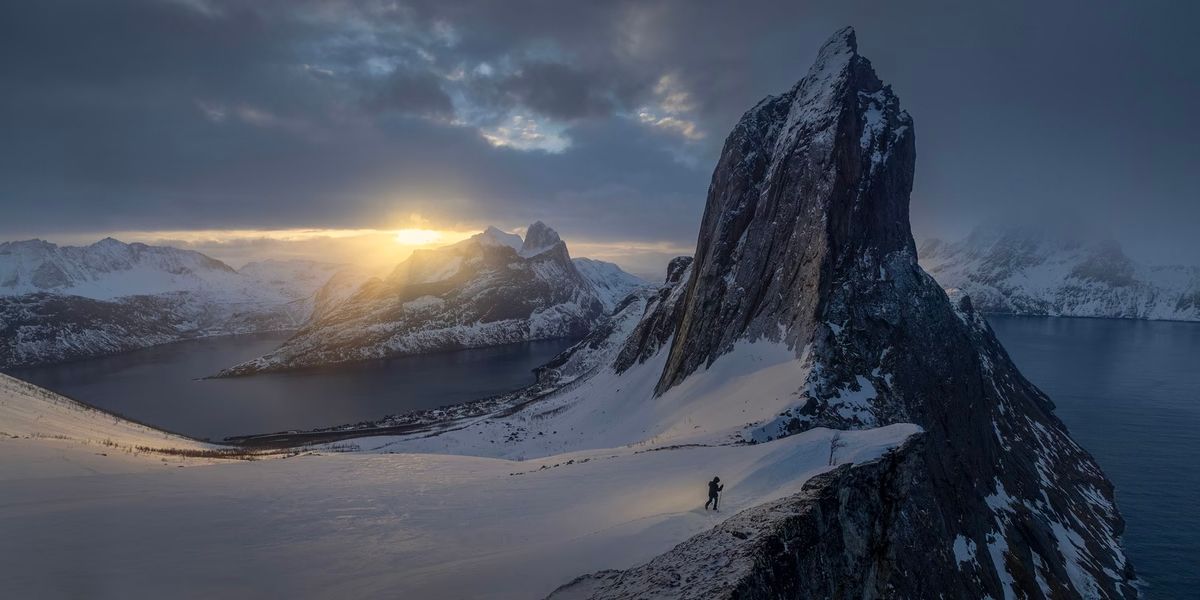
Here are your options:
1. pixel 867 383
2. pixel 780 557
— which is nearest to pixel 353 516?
pixel 780 557

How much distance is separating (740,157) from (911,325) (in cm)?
3183

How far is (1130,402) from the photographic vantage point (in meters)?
93.1

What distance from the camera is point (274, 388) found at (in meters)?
128

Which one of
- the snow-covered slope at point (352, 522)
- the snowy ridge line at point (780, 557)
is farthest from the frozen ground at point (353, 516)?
the snowy ridge line at point (780, 557)

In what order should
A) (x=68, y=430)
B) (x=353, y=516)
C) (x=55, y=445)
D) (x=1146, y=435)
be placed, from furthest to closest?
(x=1146, y=435) → (x=68, y=430) → (x=55, y=445) → (x=353, y=516)

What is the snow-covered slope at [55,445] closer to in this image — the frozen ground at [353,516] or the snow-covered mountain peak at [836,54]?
the frozen ground at [353,516]

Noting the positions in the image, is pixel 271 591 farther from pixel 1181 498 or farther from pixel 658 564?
pixel 1181 498

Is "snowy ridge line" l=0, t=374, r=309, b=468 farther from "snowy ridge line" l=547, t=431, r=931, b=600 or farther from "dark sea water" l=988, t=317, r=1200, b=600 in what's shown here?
"dark sea water" l=988, t=317, r=1200, b=600

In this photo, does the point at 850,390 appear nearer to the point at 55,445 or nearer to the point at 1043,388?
the point at 55,445

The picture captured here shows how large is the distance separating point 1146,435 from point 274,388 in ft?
569

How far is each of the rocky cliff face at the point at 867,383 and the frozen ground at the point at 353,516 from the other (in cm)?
233

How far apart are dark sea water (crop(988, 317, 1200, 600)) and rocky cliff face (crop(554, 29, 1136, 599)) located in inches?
122

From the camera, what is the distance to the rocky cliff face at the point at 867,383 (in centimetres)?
1212

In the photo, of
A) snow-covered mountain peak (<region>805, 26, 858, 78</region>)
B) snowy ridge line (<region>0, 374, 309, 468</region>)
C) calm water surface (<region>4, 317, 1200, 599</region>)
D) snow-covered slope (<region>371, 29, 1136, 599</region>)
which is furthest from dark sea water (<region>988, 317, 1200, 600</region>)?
snowy ridge line (<region>0, 374, 309, 468</region>)
